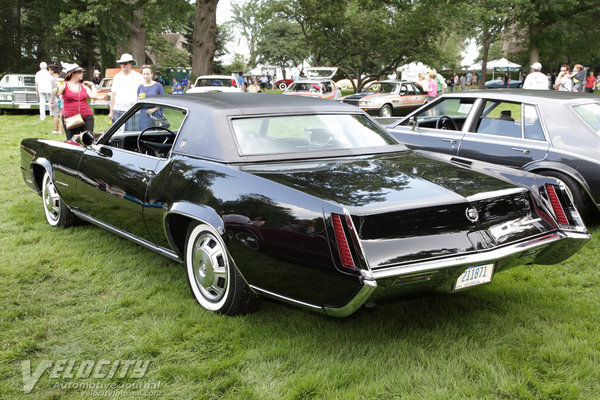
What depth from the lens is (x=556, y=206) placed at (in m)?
3.69

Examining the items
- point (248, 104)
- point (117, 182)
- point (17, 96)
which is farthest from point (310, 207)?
point (17, 96)

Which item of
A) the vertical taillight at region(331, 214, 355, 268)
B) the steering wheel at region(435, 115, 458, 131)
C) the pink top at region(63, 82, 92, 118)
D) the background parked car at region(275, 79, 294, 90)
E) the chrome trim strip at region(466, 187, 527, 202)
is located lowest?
the vertical taillight at region(331, 214, 355, 268)

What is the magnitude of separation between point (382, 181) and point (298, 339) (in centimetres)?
106

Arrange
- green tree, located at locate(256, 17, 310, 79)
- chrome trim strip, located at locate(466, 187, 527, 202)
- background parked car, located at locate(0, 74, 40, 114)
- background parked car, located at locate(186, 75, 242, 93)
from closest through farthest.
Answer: chrome trim strip, located at locate(466, 187, 527, 202) → background parked car, located at locate(0, 74, 40, 114) → background parked car, located at locate(186, 75, 242, 93) → green tree, located at locate(256, 17, 310, 79)

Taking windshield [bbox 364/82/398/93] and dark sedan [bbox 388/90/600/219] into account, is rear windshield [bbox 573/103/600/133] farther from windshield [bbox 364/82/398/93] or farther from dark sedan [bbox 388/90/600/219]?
windshield [bbox 364/82/398/93]

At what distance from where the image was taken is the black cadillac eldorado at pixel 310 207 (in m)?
2.85

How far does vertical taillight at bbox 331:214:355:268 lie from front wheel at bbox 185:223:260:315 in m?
0.83

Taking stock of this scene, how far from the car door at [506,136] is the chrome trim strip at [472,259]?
2556 millimetres

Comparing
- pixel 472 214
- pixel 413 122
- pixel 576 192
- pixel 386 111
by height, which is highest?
pixel 413 122

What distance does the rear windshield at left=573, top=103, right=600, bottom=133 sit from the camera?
5648 mm

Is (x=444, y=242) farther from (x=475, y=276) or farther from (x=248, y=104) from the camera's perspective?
(x=248, y=104)

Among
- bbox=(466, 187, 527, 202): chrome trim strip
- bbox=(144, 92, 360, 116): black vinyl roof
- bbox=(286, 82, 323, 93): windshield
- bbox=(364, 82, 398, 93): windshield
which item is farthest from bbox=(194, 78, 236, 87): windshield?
bbox=(466, 187, 527, 202): chrome trim strip

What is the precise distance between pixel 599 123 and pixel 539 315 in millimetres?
2969

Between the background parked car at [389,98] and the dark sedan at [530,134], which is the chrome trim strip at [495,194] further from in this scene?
the background parked car at [389,98]
